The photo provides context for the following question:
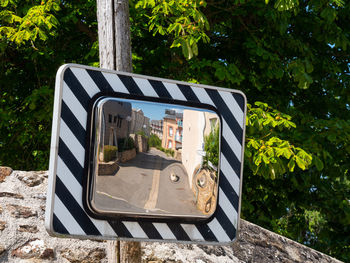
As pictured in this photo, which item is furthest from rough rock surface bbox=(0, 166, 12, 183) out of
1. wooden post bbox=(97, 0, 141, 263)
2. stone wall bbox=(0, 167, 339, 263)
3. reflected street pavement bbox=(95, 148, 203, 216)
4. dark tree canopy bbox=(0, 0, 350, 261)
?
reflected street pavement bbox=(95, 148, 203, 216)

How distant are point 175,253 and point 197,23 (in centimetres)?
262

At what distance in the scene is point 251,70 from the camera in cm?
646

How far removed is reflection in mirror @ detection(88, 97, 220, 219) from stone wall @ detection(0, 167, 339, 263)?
1.83 meters

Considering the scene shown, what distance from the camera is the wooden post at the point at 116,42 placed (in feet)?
6.84

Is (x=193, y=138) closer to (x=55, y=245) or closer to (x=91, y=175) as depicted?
(x=91, y=175)

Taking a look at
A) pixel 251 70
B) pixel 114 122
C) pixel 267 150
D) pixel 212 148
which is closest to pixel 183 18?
pixel 267 150

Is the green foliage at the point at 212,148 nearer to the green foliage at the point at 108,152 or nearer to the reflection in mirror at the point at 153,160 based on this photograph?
the reflection in mirror at the point at 153,160

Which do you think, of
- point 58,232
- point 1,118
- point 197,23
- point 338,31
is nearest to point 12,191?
point 58,232

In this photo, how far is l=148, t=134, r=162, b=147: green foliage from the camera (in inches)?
50.1

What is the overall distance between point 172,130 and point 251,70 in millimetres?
5389

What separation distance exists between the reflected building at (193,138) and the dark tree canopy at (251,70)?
3.13 meters

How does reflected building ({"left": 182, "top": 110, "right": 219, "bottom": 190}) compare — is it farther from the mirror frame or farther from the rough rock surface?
the rough rock surface

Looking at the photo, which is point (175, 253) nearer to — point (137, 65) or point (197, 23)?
point (197, 23)

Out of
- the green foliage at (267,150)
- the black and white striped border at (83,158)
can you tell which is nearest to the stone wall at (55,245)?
the green foliage at (267,150)
